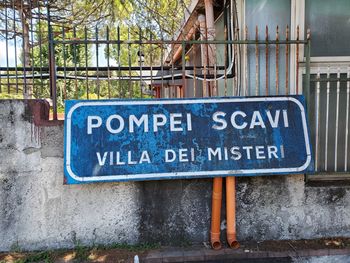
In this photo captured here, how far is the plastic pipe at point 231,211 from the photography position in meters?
3.52

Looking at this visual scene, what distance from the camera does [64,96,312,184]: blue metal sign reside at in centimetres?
337

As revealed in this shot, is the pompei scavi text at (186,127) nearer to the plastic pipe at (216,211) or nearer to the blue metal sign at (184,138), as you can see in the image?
the blue metal sign at (184,138)

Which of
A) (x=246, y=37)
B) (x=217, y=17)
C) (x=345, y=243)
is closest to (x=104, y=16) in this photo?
(x=217, y=17)

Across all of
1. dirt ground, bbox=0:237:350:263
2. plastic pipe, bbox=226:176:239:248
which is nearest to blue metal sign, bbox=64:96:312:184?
plastic pipe, bbox=226:176:239:248

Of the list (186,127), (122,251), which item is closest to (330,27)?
(186,127)

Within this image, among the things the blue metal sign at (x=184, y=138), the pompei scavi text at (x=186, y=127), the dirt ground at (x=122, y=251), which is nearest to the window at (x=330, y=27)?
the blue metal sign at (x=184, y=138)

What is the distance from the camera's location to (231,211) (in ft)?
11.6

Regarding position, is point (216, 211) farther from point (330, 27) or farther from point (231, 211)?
point (330, 27)

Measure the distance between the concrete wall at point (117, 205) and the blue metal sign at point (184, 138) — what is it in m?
0.20

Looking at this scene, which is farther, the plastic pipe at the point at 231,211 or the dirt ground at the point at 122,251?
the plastic pipe at the point at 231,211

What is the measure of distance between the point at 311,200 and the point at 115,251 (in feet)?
7.02

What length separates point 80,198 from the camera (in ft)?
11.5

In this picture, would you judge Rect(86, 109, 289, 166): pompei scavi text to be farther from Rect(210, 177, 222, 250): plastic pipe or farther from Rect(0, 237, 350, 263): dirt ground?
Rect(0, 237, 350, 263): dirt ground

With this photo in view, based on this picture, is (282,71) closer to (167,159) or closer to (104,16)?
(167,159)
